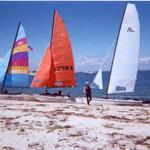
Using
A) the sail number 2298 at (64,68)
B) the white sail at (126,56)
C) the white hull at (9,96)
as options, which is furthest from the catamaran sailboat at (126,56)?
the white hull at (9,96)

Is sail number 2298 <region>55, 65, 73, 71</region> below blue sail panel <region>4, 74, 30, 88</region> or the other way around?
the other way around

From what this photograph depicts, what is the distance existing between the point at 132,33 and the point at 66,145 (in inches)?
678

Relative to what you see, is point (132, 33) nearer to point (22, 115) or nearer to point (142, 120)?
point (142, 120)

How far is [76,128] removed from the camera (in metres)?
17.9

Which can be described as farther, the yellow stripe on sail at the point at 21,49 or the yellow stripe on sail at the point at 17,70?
the yellow stripe on sail at the point at 21,49

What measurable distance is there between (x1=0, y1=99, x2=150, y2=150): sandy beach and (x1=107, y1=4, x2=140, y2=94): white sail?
617 centimetres

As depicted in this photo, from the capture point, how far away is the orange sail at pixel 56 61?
33812 mm

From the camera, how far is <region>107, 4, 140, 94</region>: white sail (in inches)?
1137

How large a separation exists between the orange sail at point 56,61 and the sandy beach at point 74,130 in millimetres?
9681

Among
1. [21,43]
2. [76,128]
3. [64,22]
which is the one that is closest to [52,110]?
[76,128]

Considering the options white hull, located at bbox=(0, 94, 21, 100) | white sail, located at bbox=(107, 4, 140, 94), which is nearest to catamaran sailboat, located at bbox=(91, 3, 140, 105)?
white sail, located at bbox=(107, 4, 140, 94)

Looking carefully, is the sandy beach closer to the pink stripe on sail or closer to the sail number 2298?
the sail number 2298

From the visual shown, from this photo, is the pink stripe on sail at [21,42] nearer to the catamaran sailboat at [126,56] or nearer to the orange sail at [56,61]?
the orange sail at [56,61]

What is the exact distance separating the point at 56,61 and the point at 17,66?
21.2ft
